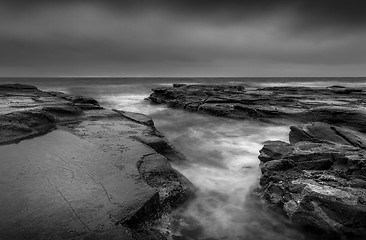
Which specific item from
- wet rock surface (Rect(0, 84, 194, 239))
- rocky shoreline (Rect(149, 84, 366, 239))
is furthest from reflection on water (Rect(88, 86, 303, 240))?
wet rock surface (Rect(0, 84, 194, 239))

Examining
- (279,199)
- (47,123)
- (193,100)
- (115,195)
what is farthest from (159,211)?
(193,100)

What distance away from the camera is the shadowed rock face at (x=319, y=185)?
467 cm

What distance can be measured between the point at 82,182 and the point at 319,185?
4771 mm

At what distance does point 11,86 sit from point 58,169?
19894mm

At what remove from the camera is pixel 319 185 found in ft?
17.5

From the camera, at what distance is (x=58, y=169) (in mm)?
5203

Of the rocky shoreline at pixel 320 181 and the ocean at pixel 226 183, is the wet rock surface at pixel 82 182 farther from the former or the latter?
the rocky shoreline at pixel 320 181

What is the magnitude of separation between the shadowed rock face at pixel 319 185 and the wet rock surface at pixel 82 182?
2163 mm

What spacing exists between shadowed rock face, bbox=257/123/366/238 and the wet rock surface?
2.16 metres

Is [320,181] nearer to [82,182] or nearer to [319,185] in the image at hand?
[319,185]

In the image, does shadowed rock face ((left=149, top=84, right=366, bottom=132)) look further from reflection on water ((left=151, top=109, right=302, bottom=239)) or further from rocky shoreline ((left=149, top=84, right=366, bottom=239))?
rocky shoreline ((left=149, top=84, right=366, bottom=239))

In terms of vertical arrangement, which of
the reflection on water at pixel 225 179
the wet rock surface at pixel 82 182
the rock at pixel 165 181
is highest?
the wet rock surface at pixel 82 182

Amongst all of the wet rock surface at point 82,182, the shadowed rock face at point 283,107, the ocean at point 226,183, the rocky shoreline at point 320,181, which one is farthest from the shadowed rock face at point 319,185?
the shadowed rock face at point 283,107

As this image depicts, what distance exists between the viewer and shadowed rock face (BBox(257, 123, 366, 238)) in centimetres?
467
